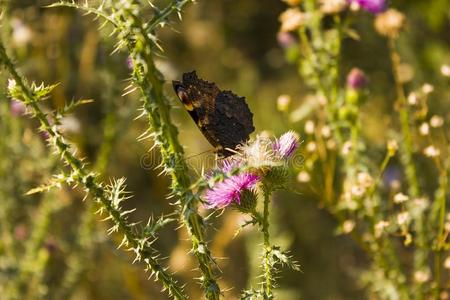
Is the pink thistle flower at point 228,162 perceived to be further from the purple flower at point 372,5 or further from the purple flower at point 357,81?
the purple flower at point 372,5

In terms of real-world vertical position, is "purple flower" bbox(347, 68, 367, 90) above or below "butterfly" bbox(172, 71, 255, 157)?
above

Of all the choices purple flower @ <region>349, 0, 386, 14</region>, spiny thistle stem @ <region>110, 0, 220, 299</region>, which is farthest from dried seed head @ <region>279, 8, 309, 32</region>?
spiny thistle stem @ <region>110, 0, 220, 299</region>

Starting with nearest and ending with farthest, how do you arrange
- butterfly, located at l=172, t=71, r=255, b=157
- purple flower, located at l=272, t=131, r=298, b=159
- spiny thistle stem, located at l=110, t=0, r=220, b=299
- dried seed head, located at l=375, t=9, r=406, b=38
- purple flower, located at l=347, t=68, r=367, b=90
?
1. spiny thistle stem, located at l=110, t=0, r=220, b=299
2. purple flower, located at l=272, t=131, r=298, b=159
3. butterfly, located at l=172, t=71, r=255, b=157
4. purple flower, located at l=347, t=68, r=367, b=90
5. dried seed head, located at l=375, t=9, r=406, b=38

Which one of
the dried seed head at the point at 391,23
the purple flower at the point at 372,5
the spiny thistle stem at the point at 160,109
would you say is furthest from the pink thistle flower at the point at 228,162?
the dried seed head at the point at 391,23

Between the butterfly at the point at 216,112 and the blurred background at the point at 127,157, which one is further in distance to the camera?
the blurred background at the point at 127,157

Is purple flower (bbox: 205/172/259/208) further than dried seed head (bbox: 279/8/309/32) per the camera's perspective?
No

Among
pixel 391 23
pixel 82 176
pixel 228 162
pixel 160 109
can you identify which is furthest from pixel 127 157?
pixel 160 109

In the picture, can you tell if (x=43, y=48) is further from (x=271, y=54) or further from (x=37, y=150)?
(x=271, y=54)

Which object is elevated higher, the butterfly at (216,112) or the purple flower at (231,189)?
the butterfly at (216,112)

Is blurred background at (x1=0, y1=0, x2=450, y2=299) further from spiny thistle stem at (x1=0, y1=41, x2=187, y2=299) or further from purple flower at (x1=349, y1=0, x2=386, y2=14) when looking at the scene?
spiny thistle stem at (x1=0, y1=41, x2=187, y2=299)
